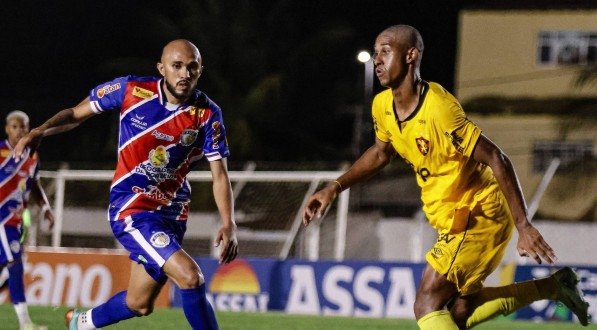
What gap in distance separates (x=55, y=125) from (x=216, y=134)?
44.7 inches

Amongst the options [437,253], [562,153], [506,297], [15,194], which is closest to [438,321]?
[437,253]

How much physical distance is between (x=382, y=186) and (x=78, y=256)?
14.7 m

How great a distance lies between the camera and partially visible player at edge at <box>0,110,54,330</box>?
12352mm

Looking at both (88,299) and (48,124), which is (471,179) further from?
(88,299)

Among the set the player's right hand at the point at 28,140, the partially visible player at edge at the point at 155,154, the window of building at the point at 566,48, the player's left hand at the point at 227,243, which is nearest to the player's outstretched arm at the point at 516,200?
the player's left hand at the point at 227,243

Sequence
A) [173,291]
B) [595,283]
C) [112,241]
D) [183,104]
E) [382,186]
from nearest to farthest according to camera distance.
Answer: [183,104] < [595,283] < [173,291] < [112,241] < [382,186]

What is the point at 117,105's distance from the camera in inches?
332

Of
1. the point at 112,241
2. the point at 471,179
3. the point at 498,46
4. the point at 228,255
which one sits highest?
the point at 498,46

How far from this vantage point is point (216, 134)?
8.24 metres

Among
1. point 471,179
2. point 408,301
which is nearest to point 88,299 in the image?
point 408,301

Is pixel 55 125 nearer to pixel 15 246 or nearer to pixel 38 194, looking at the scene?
pixel 15 246

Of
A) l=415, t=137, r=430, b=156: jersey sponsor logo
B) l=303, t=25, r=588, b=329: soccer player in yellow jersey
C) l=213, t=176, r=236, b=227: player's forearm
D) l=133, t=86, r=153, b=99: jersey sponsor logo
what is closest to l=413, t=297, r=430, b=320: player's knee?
l=303, t=25, r=588, b=329: soccer player in yellow jersey

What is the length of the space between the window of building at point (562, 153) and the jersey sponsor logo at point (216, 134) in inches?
1170

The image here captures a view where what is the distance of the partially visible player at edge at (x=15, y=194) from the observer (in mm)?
→ 12352
